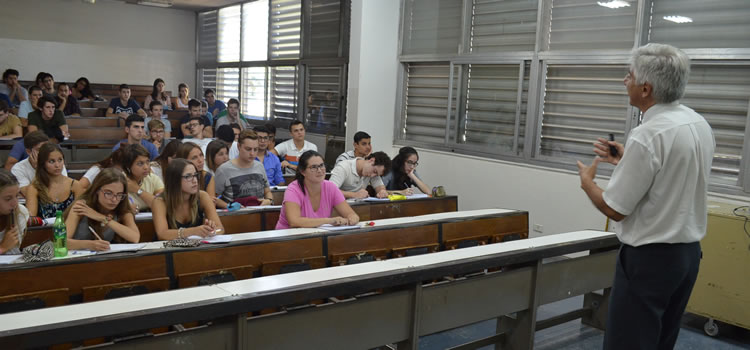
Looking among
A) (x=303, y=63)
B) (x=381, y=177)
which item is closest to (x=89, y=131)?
(x=303, y=63)

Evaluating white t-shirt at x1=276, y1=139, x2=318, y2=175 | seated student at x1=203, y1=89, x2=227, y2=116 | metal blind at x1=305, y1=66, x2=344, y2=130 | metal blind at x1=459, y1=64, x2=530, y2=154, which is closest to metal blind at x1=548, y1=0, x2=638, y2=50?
metal blind at x1=459, y1=64, x2=530, y2=154

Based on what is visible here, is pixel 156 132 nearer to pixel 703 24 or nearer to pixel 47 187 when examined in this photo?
pixel 47 187

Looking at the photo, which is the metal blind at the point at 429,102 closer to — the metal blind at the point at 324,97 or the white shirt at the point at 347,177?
the metal blind at the point at 324,97

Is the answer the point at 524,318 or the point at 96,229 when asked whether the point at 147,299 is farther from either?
the point at 524,318

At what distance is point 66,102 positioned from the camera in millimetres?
8938

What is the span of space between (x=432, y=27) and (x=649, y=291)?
5.79m

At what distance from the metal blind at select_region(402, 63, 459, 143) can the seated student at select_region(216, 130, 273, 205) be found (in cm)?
298

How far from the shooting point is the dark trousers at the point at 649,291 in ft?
6.14

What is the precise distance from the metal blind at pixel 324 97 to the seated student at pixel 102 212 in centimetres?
559

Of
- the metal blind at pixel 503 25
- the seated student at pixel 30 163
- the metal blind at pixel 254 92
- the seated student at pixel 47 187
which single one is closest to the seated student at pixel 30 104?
the metal blind at pixel 254 92

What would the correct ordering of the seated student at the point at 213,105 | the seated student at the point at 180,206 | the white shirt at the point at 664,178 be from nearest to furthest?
the white shirt at the point at 664,178 < the seated student at the point at 180,206 < the seated student at the point at 213,105

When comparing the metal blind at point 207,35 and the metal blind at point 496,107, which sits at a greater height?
the metal blind at point 207,35

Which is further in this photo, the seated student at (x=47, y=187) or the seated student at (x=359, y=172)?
the seated student at (x=359, y=172)

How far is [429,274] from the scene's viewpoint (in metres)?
2.64
